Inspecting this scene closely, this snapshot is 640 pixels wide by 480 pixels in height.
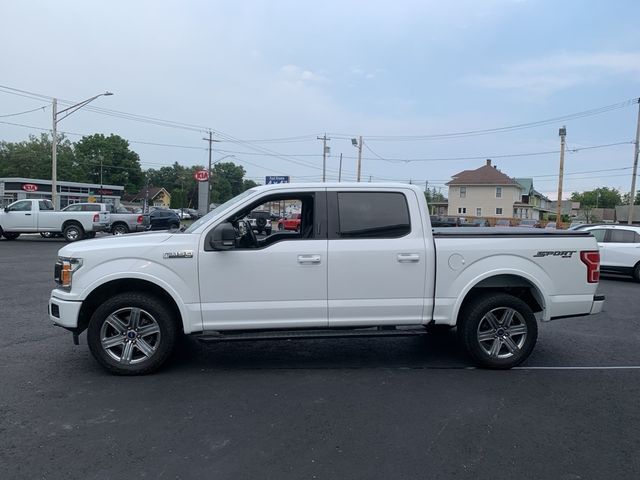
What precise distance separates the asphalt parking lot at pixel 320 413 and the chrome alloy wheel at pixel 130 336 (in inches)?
9.7

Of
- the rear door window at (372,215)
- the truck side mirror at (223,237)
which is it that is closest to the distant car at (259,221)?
the truck side mirror at (223,237)

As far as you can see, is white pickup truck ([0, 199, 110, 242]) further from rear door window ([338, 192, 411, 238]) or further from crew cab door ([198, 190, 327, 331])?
rear door window ([338, 192, 411, 238])

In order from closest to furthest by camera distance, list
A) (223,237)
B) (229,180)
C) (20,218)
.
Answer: (223,237) → (20,218) → (229,180)

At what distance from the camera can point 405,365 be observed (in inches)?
225

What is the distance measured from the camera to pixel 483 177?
212 feet

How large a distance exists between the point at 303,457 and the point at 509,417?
6.06 feet

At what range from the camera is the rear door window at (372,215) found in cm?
536

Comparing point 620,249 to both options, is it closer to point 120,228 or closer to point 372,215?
point 372,215

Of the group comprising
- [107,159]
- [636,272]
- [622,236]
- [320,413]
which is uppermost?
[107,159]

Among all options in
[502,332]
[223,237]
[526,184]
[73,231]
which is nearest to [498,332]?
[502,332]

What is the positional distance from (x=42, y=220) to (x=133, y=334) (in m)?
19.9

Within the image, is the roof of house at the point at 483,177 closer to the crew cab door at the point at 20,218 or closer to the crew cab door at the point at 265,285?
the crew cab door at the point at 20,218

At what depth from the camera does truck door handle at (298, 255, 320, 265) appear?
5.18m

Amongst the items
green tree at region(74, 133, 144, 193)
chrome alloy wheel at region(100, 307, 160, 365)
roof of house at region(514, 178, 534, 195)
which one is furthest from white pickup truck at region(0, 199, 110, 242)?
green tree at region(74, 133, 144, 193)
